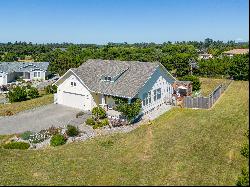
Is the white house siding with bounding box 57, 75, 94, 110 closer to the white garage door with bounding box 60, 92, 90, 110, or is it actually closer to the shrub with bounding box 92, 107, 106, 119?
the white garage door with bounding box 60, 92, 90, 110

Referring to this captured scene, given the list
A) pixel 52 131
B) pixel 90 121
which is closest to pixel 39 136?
pixel 52 131

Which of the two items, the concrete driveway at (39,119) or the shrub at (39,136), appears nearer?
the shrub at (39,136)

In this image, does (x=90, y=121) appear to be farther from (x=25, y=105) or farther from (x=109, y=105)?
(x=25, y=105)

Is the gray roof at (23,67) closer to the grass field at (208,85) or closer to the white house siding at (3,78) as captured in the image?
the white house siding at (3,78)

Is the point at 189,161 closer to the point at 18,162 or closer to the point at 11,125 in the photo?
the point at 18,162

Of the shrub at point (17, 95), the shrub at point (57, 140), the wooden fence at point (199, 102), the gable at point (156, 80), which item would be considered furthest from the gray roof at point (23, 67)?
the shrub at point (57, 140)

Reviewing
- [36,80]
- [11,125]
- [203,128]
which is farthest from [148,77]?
[36,80]
